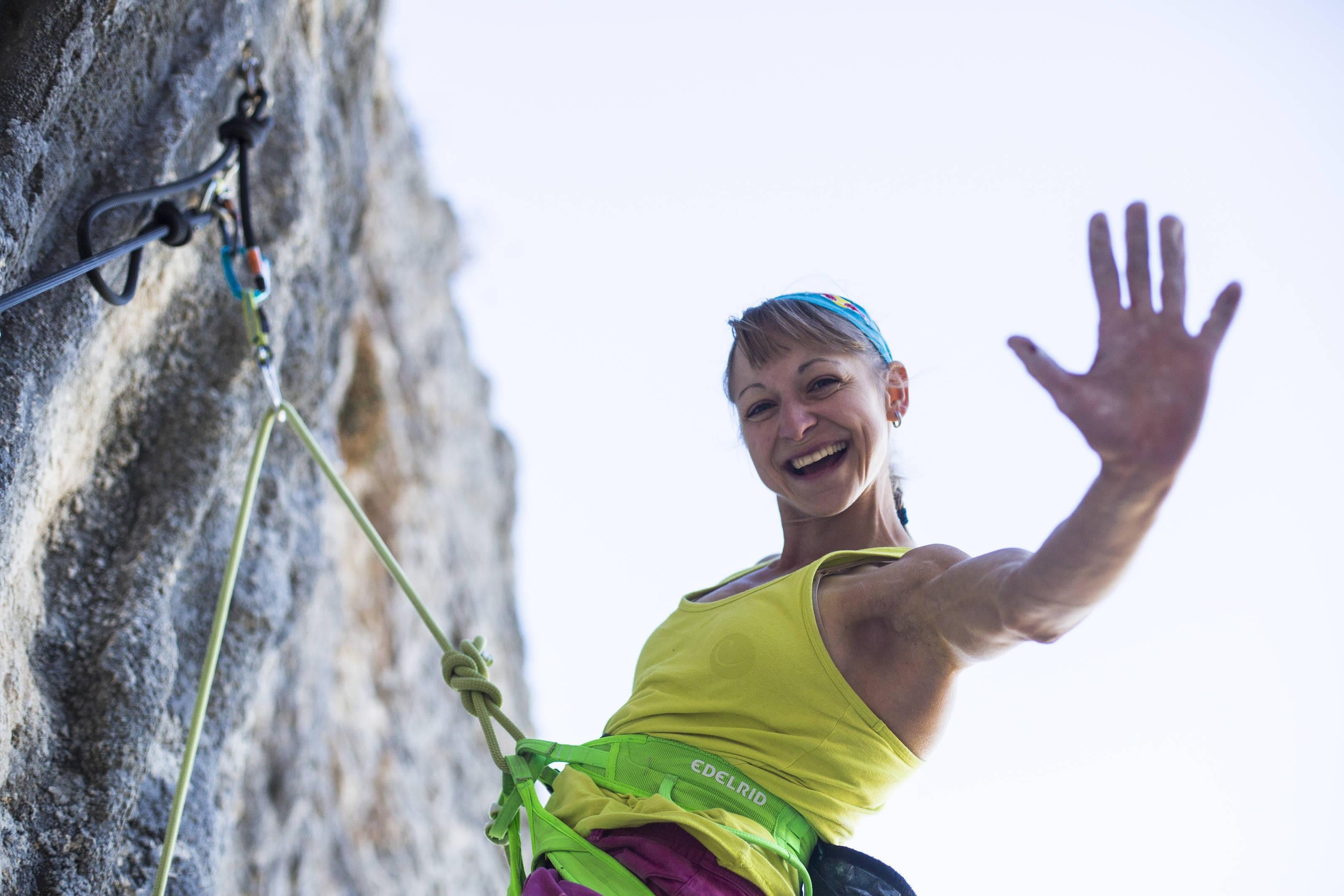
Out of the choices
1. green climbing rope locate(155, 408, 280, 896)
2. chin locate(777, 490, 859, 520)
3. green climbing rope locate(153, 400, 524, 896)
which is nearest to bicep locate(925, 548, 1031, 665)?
chin locate(777, 490, 859, 520)

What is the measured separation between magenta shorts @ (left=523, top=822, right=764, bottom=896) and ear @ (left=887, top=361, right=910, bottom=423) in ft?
2.91

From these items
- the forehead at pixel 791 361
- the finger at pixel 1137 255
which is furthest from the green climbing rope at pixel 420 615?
the finger at pixel 1137 255

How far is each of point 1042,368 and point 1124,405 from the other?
104 millimetres

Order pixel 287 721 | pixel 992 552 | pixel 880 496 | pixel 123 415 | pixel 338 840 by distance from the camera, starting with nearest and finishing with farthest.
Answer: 1. pixel 992 552
2. pixel 880 496
3. pixel 123 415
4. pixel 287 721
5. pixel 338 840

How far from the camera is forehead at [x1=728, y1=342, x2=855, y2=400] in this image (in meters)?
1.82

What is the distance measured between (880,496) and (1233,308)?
898mm

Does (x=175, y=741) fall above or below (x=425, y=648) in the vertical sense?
below

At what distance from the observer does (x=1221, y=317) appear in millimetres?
1120

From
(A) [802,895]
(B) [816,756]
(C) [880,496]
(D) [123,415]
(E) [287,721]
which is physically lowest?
(A) [802,895]

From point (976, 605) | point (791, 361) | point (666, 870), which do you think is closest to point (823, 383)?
point (791, 361)

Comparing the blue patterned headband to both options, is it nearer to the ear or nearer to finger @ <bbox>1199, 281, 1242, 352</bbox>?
the ear

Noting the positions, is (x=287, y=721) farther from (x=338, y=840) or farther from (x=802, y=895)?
(x=802, y=895)

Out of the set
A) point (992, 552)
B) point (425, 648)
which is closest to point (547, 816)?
point (992, 552)

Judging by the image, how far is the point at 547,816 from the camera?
162 cm
